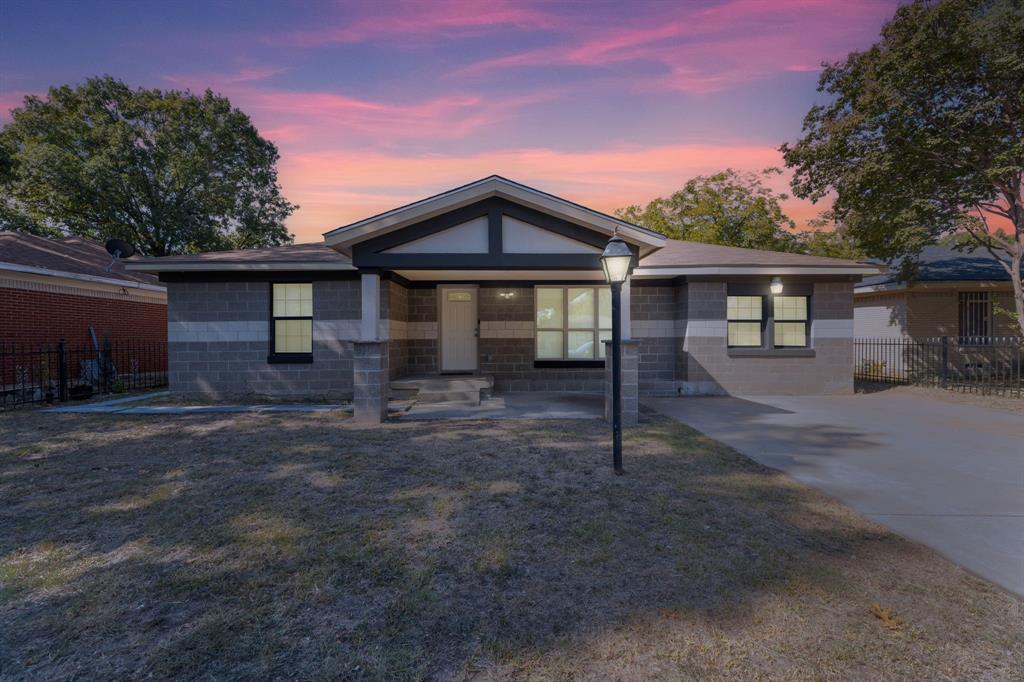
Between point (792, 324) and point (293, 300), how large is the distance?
503 inches

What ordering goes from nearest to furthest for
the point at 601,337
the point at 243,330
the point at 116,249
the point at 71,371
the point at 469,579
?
the point at 469,579 → the point at 243,330 → the point at 601,337 → the point at 71,371 → the point at 116,249

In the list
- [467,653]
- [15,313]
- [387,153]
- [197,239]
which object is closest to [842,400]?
[467,653]

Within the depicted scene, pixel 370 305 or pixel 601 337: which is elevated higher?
pixel 370 305

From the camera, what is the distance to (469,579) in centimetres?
329

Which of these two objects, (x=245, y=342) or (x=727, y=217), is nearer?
(x=245, y=342)

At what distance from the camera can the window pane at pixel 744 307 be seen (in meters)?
12.6

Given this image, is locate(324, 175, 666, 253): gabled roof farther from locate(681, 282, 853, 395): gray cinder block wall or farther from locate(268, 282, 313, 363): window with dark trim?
locate(681, 282, 853, 395): gray cinder block wall

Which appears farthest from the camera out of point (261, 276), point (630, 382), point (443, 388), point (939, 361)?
point (939, 361)

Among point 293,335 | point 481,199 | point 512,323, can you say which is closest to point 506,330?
point 512,323

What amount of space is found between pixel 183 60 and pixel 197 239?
15448 millimetres

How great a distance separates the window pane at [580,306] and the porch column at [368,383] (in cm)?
569

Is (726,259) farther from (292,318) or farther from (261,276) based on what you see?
(261,276)

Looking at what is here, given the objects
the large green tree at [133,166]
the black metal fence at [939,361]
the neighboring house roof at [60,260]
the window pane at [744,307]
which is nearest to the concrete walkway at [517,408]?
the window pane at [744,307]

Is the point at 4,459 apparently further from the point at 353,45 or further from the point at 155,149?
the point at 155,149
